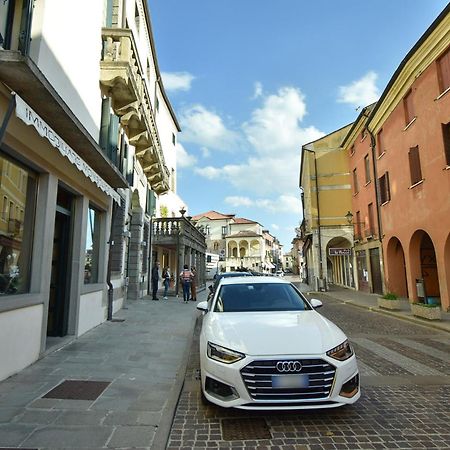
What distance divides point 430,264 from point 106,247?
586 inches

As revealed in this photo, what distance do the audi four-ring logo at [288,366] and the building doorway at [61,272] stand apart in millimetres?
5932

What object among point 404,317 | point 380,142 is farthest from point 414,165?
point 404,317

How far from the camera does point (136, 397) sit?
14.4ft

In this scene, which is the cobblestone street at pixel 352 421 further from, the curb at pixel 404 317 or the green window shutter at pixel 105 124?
the green window shutter at pixel 105 124

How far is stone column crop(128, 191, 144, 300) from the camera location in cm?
1605

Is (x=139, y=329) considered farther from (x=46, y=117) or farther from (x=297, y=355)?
(x=297, y=355)

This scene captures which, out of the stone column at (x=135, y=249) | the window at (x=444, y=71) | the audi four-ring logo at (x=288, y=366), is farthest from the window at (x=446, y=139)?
the stone column at (x=135, y=249)

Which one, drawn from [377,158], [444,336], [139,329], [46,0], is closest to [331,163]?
[377,158]

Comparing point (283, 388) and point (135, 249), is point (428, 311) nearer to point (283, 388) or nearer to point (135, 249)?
point (283, 388)

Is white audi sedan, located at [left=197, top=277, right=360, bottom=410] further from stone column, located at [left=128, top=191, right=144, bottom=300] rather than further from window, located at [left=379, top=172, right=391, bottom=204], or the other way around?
window, located at [left=379, top=172, right=391, bottom=204]

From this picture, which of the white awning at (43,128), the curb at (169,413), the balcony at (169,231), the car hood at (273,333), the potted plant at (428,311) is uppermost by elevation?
the balcony at (169,231)

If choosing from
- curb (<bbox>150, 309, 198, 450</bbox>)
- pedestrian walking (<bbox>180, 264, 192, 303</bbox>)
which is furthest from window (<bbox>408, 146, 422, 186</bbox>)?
curb (<bbox>150, 309, 198, 450</bbox>)

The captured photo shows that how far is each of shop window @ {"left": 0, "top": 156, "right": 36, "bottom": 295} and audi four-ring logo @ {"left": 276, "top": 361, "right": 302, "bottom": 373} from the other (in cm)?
441

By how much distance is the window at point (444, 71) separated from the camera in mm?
12344
